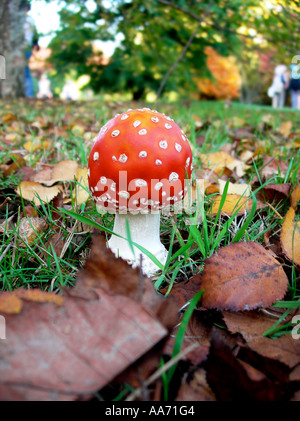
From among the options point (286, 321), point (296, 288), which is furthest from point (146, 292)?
point (296, 288)

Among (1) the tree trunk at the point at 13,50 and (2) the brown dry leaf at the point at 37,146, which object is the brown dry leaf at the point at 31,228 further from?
(1) the tree trunk at the point at 13,50

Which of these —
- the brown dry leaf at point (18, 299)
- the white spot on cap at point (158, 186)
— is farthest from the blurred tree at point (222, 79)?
the brown dry leaf at point (18, 299)

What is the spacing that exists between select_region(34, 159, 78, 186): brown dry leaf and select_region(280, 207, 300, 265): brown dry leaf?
114 centimetres

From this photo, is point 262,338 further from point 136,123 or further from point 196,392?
point 136,123

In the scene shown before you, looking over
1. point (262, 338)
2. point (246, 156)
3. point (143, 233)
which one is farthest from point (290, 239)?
point (246, 156)

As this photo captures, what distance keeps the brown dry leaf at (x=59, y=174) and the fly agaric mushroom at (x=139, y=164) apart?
22.9 inches

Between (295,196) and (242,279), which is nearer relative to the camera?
(242,279)

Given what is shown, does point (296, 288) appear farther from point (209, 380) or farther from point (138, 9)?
point (138, 9)

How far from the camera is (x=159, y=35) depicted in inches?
240

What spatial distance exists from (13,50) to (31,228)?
21.0ft

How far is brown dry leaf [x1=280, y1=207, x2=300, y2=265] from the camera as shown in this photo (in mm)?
1133

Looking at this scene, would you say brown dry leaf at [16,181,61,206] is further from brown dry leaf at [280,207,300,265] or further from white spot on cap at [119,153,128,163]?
brown dry leaf at [280,207,300,265]

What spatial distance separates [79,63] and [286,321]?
8.74 m

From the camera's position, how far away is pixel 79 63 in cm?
824
